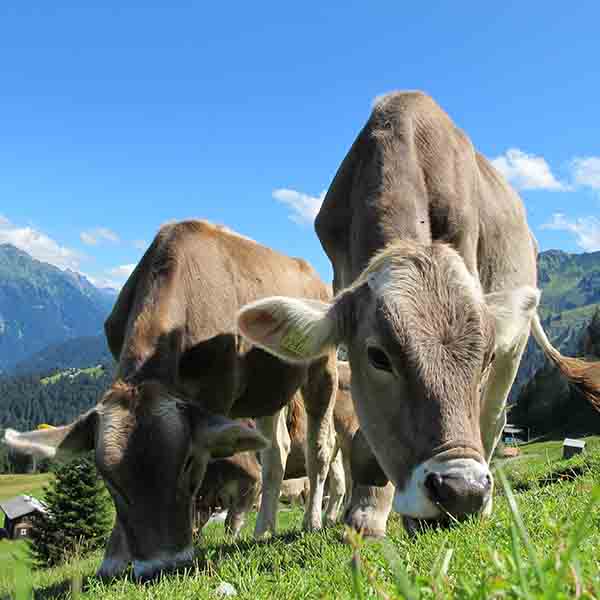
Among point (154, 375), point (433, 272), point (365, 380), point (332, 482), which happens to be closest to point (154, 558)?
point (154, 375)

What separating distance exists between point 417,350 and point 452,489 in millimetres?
965

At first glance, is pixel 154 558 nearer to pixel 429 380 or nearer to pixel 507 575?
pixel 429 380

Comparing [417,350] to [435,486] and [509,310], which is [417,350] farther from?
[509,310]

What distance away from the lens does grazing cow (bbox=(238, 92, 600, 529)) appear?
13.2 feet

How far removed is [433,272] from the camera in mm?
4754

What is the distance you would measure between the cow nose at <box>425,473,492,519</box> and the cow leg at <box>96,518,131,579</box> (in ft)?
9.93

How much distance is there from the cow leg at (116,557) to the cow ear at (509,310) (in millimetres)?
3596

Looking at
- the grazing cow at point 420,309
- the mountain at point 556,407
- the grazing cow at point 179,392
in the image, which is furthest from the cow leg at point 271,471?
the mountain at point 556,407

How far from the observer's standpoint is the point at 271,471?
9898 millimetres

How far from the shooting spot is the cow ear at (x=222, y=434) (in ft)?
18.6

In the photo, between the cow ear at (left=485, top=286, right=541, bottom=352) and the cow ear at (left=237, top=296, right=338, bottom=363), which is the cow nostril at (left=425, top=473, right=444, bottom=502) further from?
the cow ear at (left=237, top=296, right=338, bottom=363)

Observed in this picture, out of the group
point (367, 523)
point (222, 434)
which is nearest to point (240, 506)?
point (222, 434)

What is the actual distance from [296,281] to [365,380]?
5.06m

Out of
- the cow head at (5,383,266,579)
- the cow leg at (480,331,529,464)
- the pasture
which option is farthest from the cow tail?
the cow head at (5,383,266,579)
